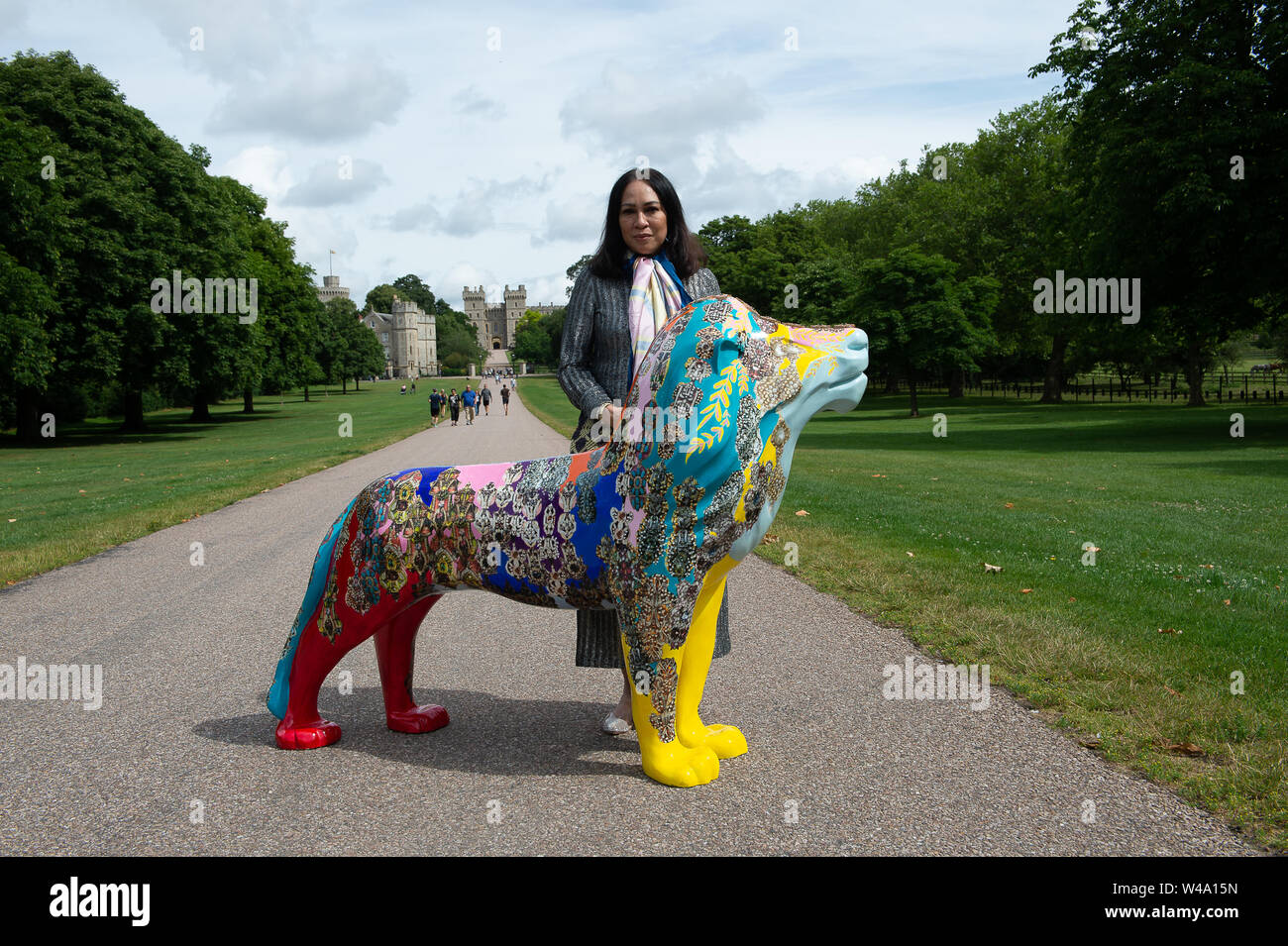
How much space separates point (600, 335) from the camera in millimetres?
4211

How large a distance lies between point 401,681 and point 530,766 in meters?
0.91

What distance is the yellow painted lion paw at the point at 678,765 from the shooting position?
3.86 metres

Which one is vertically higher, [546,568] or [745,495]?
[745,495]

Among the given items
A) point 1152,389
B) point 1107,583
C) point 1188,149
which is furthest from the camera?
point 1152,389

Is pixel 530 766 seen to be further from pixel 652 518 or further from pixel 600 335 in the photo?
pixel 600 335

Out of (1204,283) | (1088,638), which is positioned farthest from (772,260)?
(1088,638)

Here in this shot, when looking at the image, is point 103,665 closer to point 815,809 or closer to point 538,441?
point 815,809

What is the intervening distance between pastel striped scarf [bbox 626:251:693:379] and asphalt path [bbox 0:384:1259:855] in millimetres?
1880

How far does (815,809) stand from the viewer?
3.64m

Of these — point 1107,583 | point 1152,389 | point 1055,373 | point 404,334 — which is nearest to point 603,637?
point 1107,583

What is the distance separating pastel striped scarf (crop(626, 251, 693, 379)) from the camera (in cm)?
404

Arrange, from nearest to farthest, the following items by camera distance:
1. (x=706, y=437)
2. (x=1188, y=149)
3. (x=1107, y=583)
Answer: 1. (x=706, y=437)
2. (x=1107, y=583)
3. (x=1188, y=149)

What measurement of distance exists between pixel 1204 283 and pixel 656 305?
81.4ft

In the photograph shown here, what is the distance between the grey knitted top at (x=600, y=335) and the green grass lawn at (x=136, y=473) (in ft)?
24.4
